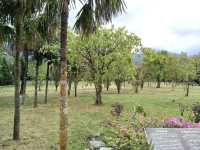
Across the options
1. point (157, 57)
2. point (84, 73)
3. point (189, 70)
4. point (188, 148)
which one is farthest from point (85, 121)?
point (157, 57)

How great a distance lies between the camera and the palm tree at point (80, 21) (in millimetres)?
9555

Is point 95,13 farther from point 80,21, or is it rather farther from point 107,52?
point 107,52

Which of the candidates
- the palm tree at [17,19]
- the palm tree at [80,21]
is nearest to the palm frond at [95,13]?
the palm tree at [80,21]

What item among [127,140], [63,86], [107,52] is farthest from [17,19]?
[107,52]

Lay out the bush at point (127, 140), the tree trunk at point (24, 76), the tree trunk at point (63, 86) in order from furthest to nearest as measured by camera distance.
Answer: the tree trunk at point (24, 76) → the bush at point (127, 140) → the tree trunk at point (63, 86)

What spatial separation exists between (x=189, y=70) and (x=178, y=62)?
7577 millimetres

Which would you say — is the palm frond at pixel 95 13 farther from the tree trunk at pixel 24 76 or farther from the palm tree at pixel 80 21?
the tree trunk at pixel 24 76

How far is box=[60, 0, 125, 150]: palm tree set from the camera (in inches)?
376

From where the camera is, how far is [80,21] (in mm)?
10562

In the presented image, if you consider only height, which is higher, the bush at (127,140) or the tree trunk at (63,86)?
the tree trunk at (63,86)

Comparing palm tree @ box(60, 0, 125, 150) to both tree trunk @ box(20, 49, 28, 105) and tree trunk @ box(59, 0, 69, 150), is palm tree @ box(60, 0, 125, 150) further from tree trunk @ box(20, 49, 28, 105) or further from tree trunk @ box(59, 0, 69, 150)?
tree trunk @ box(20, 49, 28, 105)

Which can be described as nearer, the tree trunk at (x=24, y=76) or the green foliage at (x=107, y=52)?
the green foliage at (x=107, y=52)

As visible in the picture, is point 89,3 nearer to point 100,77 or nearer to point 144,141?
point 144,141

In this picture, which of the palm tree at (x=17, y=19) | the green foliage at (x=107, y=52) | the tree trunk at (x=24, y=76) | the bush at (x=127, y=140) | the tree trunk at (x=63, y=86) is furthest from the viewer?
the tree trunk at (x=24, y=76)
